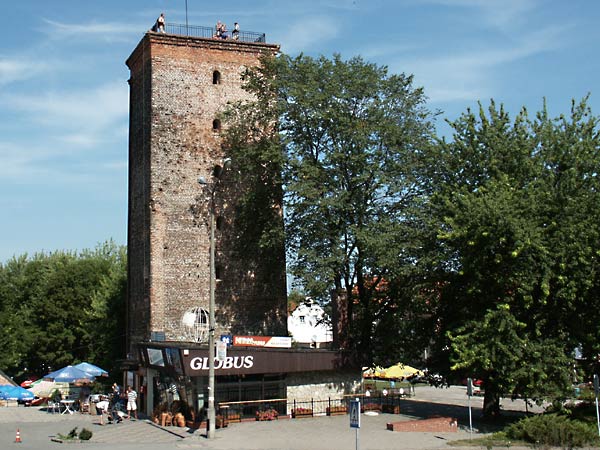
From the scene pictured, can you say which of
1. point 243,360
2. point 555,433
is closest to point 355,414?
point 555,433

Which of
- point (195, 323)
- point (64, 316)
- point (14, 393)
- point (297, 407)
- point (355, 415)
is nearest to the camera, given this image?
point (355, 415)

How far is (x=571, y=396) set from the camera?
2670cm

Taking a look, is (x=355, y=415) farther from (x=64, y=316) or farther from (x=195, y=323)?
(x=64, y=316)

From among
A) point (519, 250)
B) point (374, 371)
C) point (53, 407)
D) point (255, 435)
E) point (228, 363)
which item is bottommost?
point (53, 407)

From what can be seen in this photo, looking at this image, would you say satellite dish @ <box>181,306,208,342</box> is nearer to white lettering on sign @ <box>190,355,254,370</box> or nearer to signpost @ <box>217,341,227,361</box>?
white lettering on sign @ <box>190,355,254,370</box>

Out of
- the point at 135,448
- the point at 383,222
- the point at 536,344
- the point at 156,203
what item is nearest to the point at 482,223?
the point at 536,344

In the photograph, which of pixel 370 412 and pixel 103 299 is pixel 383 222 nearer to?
pixel 370 412

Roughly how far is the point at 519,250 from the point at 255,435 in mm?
11223

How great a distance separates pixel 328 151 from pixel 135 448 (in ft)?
57.4

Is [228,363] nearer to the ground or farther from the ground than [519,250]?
nearer to the ground

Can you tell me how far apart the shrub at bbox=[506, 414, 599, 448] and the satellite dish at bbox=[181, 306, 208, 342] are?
17.4 metres

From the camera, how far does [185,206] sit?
125 ft

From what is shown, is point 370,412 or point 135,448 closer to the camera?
point 135,448

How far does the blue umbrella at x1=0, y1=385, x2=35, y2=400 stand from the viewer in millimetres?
41941
